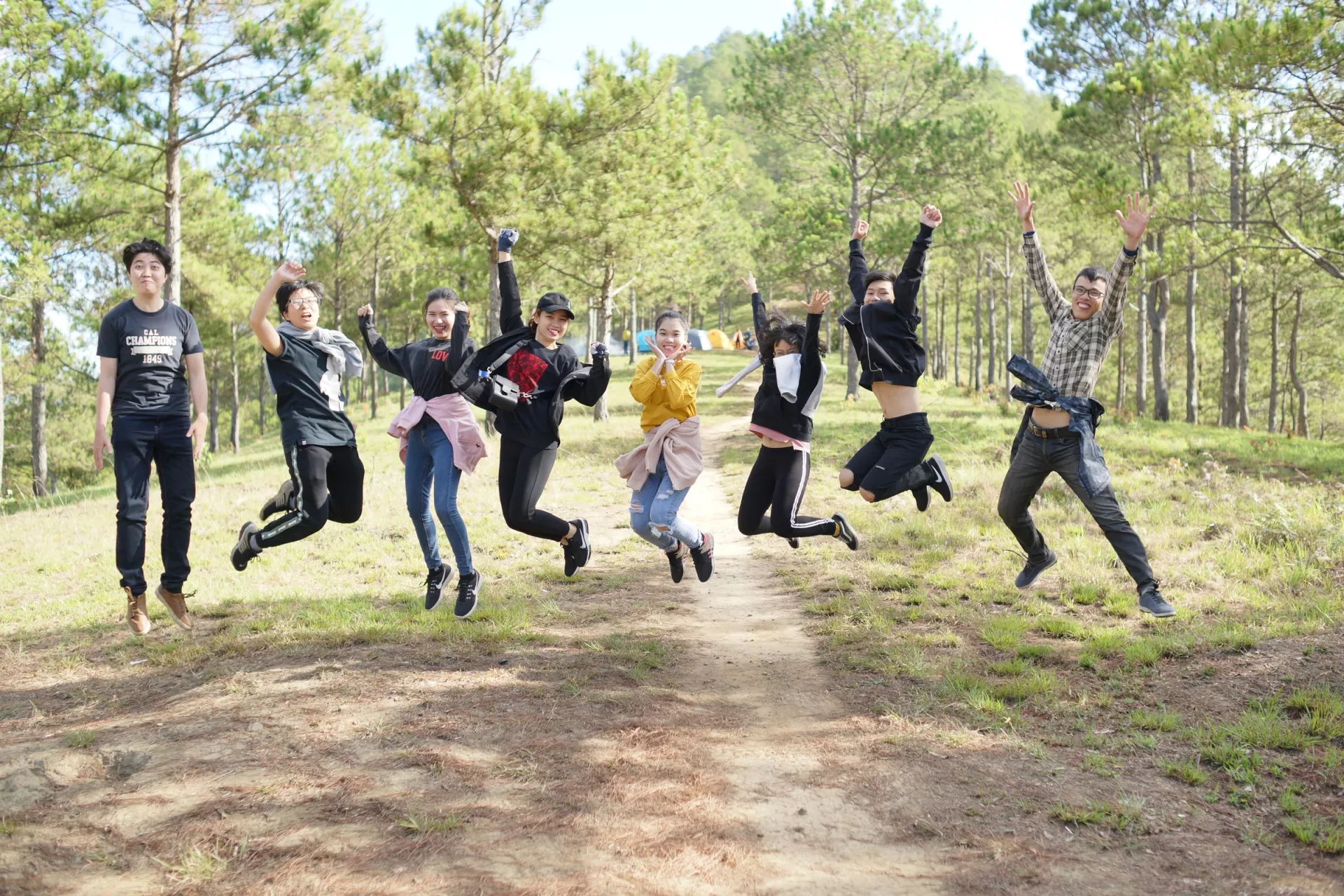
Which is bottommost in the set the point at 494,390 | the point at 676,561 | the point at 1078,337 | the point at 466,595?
the point at 466,595

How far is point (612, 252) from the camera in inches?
910

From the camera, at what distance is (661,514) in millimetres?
7016

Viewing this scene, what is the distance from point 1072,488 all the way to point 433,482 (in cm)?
470

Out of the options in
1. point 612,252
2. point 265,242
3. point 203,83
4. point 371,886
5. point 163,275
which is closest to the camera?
point 371,886

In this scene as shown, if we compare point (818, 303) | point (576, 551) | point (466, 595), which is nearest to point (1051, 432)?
point (818, 303)

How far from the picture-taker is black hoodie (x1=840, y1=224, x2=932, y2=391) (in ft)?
22.5

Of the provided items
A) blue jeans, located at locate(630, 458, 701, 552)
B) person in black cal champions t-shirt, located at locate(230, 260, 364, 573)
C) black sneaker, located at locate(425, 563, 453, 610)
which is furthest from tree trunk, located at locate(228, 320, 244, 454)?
blue jeans, located at locate(630, 458, 701, 552)

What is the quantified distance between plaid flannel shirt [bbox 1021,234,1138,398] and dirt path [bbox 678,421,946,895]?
9.00 feet

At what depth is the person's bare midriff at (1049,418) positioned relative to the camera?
21.2ft

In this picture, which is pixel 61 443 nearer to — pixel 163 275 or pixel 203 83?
pixel 203 83

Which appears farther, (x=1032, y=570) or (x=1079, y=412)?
(x=1032, y=570)

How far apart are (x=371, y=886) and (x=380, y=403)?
48500 millimetres

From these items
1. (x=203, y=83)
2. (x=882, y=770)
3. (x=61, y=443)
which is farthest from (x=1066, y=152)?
(x=61, y=443)

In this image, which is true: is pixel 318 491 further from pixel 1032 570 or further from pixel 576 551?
pixel 1032 570
